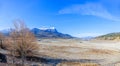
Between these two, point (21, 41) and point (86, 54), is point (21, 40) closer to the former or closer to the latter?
point (21, 41)

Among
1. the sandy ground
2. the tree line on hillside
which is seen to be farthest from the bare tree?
the sandy ground

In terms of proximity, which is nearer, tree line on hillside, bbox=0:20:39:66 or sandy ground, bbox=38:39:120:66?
tree line on hillside, bbox=0:20:39:66

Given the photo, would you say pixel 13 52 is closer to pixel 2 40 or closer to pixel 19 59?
pixel 19 59

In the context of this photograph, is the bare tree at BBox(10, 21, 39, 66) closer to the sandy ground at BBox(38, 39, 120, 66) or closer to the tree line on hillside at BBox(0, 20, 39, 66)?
the tree line on hillside at BBox(0, 20, 39, 66)

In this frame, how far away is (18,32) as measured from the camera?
42.0 meters

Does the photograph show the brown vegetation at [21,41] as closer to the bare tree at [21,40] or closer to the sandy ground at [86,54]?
the bare tree at [21,40]

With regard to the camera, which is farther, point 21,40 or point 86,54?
point 86,54

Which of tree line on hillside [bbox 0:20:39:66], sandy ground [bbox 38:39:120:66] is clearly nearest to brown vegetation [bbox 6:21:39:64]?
tree line on hillside [bbox 0:20:39:66]

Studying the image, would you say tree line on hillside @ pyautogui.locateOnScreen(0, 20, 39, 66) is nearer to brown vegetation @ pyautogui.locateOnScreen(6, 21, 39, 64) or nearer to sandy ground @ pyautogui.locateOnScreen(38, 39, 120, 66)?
brown vegetation @ pyautogui.locateOnScreen(6, 21, 39, 64)

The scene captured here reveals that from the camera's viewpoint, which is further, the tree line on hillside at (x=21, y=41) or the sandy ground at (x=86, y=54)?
the sandy ground at (x=86, y=54)

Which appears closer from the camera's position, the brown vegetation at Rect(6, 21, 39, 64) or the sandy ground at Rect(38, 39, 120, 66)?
the brown vegetation at Rect(6, 21, 39, 64)

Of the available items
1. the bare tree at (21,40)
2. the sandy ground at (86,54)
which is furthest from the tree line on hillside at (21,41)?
the sandy ground at (86,54)

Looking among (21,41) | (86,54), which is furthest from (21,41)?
(86,54)

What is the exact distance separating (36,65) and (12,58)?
4.56 meters
